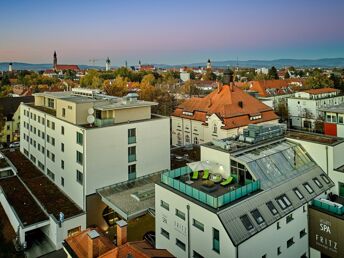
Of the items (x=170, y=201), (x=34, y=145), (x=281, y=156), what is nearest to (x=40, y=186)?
(x=34, y=145)

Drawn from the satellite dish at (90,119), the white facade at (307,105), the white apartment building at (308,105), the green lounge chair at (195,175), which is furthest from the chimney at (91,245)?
the white facade at (307,105)

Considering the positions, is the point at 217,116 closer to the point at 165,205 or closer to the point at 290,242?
the point at 165,205

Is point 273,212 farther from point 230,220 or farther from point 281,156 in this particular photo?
point 281,156

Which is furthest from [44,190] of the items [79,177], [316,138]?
[316,138]

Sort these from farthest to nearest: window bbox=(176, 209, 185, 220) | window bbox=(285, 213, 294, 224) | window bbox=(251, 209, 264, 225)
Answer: window bbox=(176, 209, 185, 220) → window bbox=(285, 213, 294, 224) → window bbox=(251, 209, 264, 225)

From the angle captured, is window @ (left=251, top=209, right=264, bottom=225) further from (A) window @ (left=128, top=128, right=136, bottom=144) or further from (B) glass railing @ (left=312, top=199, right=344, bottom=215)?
(A) window @ (left=128, top=128, right=136, bottom=144)

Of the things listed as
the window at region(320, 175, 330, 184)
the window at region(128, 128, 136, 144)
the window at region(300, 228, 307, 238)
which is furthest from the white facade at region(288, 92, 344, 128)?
the window at region(300, 228, 307, 238)
